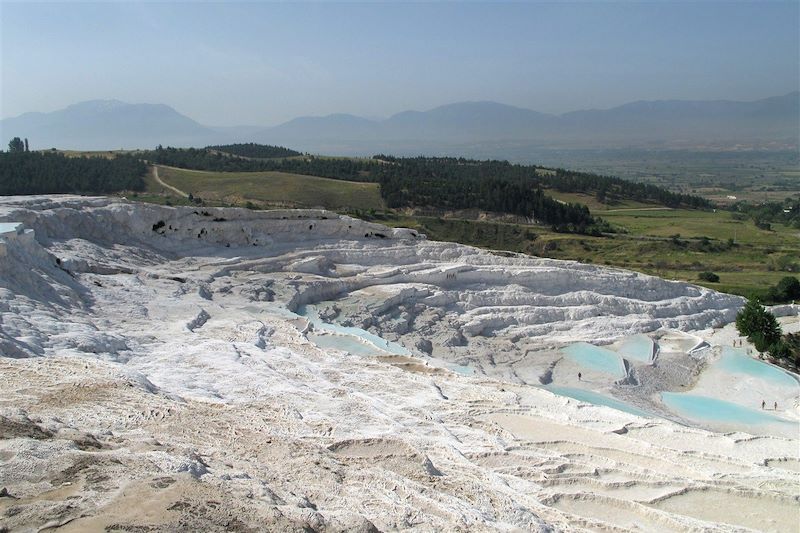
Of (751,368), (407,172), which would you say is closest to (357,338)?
(751,368)

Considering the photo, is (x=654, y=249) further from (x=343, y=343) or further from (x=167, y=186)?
(x=167, y=186)

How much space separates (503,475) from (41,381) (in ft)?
32.2

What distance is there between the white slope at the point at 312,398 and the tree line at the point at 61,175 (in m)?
24.8

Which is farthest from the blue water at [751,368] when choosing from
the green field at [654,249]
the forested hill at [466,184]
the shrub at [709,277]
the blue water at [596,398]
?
the forested hill at [466,184]

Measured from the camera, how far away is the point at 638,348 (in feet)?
91.5

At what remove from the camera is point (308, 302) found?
3019cm

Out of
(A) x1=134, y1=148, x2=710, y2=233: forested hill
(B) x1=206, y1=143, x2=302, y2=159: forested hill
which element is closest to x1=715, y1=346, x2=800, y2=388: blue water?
(A) x1=134, y1=148, x2=710, y2=233: forested hill

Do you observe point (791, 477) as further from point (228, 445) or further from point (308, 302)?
point (308, 302)

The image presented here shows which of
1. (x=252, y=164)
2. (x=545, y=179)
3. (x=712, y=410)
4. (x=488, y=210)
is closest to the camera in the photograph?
(x=712, y=410)

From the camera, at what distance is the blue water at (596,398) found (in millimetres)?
21797

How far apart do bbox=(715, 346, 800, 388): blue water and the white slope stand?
109 inches

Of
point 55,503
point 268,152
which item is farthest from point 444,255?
point 268,152

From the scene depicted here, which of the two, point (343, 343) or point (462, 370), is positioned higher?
point (343, 343)

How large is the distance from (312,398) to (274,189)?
49.5 meters
